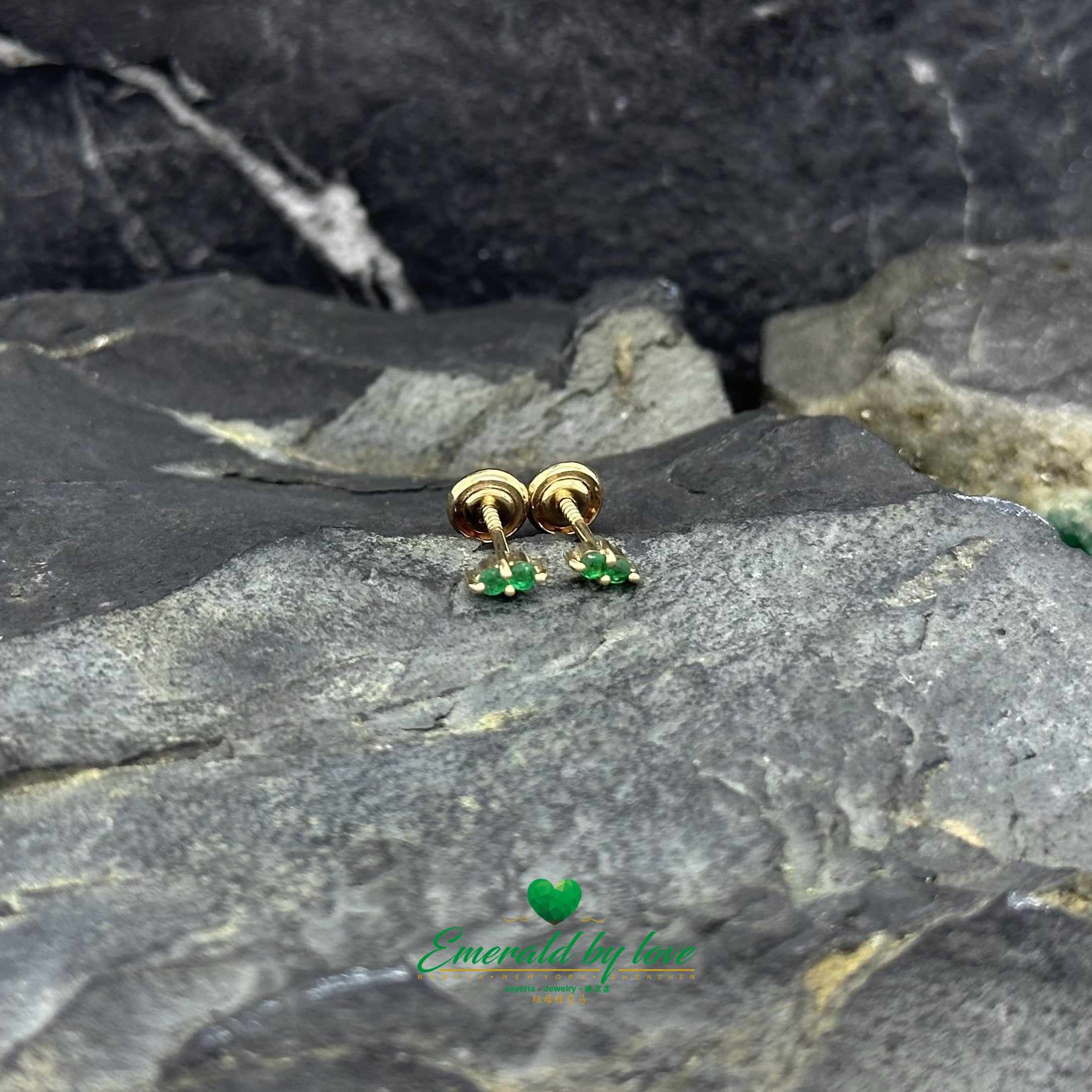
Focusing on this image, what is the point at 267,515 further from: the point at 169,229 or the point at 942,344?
the point at 942,344

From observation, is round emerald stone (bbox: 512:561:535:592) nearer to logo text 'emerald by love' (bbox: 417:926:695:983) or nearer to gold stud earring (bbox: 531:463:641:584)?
gold stud earring (bbox: 531:463:641:584)

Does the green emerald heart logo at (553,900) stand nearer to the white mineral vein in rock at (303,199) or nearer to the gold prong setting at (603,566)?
the gold prong setting at (603,566)

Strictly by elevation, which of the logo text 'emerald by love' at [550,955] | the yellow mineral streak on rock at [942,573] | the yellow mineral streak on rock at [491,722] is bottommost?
the logo text 'emerald by love' at [550,955]

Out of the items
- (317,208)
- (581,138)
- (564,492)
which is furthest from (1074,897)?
(317,208)

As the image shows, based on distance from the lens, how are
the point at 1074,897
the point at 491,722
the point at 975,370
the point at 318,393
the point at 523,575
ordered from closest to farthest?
the point at 1074,897 → the point at 491,722 → the point at 523,575 → the point at 975,370 → the point at 318,393

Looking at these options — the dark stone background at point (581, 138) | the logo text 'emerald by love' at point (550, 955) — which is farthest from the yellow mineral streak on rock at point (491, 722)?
the dark stone background at point (581, 138)

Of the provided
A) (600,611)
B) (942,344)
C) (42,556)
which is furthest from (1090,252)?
(42,556)

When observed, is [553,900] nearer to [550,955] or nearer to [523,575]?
[550,955]
